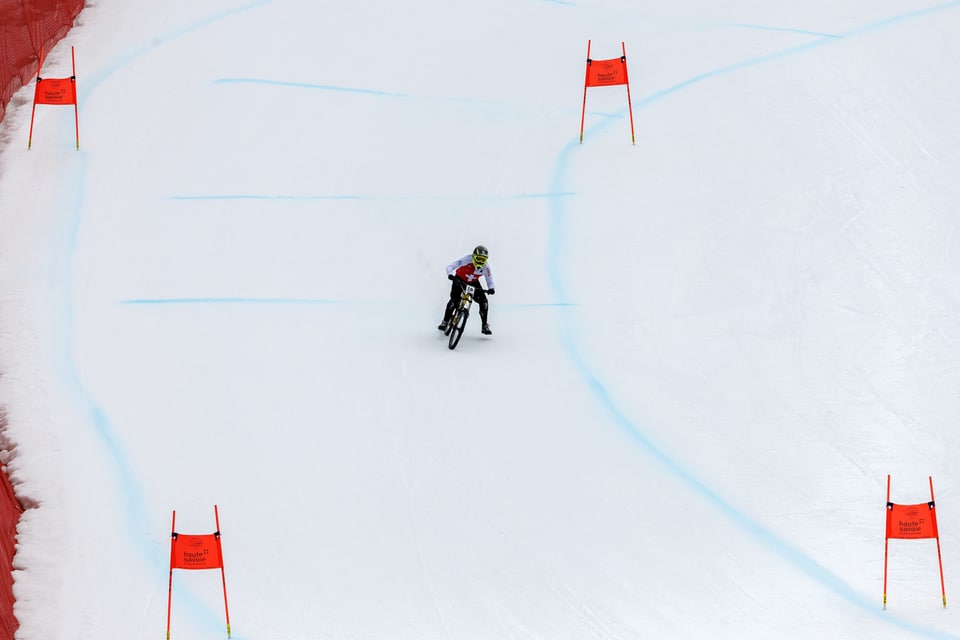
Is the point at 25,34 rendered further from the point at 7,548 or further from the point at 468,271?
the point at 7,548

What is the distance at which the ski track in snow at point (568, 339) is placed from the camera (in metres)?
11.3

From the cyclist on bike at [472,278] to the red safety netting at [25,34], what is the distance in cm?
715

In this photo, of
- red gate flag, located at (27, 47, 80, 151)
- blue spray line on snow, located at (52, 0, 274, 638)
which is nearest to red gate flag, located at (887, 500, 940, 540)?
blue spray line on snow, located at (52, 0, 274, 638)

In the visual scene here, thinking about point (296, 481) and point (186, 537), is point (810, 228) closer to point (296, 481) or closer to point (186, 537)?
point (296, 481)

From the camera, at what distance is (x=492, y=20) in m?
22.4

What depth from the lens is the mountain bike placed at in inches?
583

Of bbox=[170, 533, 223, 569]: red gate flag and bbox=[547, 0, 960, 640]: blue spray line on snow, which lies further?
bbox=[547, 0, 960, 640]: blue spray line on snow

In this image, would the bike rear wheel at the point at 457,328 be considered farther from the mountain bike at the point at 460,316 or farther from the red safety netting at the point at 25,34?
the red safety netting at the point at 25,34

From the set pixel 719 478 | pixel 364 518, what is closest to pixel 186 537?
pixel 364 518

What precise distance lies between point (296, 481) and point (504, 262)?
526 centimetres

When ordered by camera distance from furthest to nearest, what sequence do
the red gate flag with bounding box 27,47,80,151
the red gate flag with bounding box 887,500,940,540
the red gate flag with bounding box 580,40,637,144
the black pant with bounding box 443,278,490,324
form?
1. the red gate flag with bounding box 580,40,637,144
2. the red gate flag with bounding box 27,47,80,151
3. the black pant with bounding box 443,278,490,324
4. the red gate flag with bounding box 887,500,940,540

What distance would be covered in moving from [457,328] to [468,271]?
0.59m

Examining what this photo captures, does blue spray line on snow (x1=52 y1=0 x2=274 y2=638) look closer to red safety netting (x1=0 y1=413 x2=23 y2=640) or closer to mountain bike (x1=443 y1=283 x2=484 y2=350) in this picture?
red safety netting (x1=0 y1=413 x2=23 y2=640)

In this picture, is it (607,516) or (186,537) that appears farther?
(607,516)
